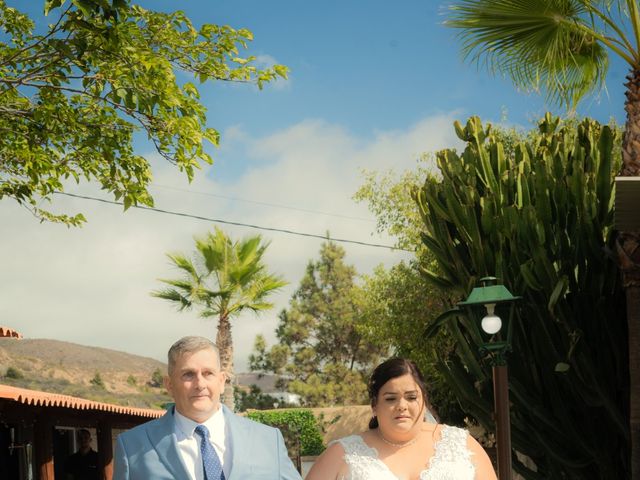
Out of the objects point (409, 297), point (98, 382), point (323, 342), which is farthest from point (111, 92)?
point (98, 382)

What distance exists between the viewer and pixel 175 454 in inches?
166

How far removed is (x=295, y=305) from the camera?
62781 millimetres

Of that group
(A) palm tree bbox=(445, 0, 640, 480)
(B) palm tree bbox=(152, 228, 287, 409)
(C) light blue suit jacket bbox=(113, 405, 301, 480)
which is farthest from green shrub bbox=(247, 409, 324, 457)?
(C) light blue suit jacket bbox=(113, 405, 301, 480)

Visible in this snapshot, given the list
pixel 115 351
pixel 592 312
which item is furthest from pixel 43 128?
pixel 115 351

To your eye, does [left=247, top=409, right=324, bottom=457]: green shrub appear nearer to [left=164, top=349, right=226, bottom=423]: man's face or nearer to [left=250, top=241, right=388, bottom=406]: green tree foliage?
[left=250, top=241, right=388, bottom=406]: green tree foliage

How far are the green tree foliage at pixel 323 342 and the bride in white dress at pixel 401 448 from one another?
53.0m

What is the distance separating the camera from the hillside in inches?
2867

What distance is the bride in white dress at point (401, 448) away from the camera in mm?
4680

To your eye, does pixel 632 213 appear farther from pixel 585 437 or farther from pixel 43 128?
pixel 43 128

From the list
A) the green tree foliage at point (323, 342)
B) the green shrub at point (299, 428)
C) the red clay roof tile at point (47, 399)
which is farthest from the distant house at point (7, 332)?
the green tree foliage at point (323, 342)

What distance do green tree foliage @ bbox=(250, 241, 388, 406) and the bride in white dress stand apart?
52997 mm

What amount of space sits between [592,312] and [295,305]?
160 ft

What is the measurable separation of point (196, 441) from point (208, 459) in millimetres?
108

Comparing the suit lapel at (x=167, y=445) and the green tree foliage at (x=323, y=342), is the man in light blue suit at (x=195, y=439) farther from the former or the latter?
the green tree foliage at (x=323, y=342)
